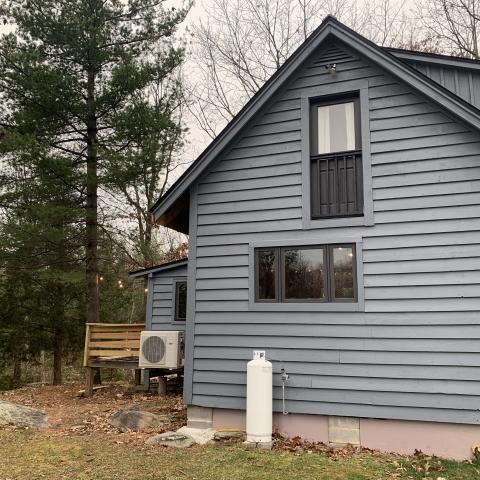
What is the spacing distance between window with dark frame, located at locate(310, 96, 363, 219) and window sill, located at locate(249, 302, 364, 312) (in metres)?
1.37

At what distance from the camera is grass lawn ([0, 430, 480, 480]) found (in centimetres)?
552

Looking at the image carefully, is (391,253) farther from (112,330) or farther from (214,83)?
(214,83)

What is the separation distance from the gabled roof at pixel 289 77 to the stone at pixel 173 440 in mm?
3627

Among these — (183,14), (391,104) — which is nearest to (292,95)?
(391,104)

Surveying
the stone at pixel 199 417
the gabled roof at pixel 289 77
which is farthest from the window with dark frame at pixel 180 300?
the stone at pixel 199 417

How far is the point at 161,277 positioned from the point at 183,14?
822cm

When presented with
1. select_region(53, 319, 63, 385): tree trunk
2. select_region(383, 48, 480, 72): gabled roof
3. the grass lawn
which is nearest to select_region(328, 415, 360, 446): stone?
the grass lawn

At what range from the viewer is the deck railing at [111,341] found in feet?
38.4

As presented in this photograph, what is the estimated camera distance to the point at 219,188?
26.5 feet

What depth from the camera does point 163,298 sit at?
12.8 m

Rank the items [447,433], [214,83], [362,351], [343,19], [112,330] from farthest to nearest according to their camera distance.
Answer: [214,83]
[343,19]
[112,330]
[362,351]
[447,433]

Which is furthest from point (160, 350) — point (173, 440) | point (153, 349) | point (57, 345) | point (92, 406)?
point (57, 345)

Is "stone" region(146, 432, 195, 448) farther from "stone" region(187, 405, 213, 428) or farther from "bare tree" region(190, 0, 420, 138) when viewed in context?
"bare tree" region(190, 0, 420, 138)

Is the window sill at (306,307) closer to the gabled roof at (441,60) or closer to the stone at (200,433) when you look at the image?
the stone at (200,433)
